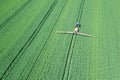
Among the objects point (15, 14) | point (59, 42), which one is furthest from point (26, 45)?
point (15, 14)

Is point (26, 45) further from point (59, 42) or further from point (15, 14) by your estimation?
point (15, 14)

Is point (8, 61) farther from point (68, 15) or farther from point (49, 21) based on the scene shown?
point (68, 15)

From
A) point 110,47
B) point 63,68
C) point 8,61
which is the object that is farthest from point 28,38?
point 110,47

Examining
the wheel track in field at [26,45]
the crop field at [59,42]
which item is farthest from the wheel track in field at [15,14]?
the wheel track in field at [26,45]

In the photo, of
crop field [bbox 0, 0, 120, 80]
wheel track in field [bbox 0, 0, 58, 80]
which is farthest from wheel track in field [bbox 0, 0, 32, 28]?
→ wheel track in field [bbox 0, 0, 58, 80]

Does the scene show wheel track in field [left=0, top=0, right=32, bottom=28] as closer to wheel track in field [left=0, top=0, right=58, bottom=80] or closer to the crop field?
the crop field

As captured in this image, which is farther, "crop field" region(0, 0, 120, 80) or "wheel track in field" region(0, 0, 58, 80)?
"wheel track in field" region(0, 0, 58, 80)

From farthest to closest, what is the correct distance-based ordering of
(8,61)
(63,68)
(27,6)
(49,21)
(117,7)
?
(27,6) < (117,7) < (49,21) < (8,61) < (63,68)

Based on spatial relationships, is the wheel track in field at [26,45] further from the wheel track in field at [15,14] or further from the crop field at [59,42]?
the wheel track in field at [15,14]
